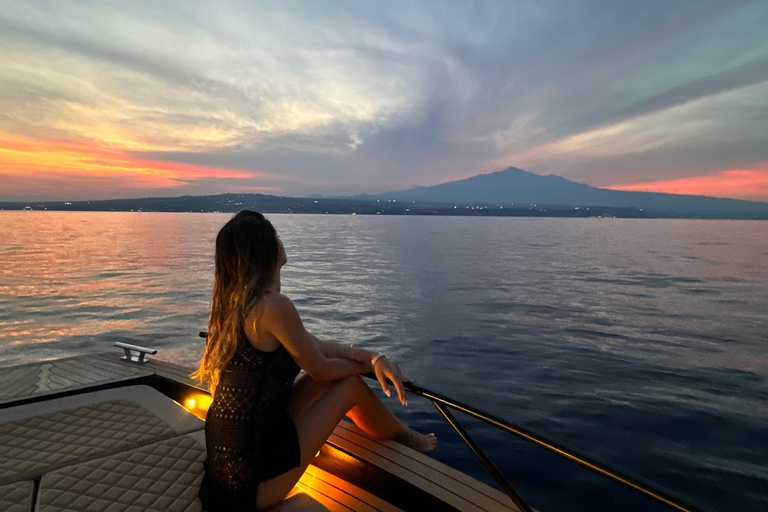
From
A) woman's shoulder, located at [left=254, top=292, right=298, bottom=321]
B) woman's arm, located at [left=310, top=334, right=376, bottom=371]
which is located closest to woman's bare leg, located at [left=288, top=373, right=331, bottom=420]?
woman's arm, located at [left=310, top=334, right=376, bottom=371]

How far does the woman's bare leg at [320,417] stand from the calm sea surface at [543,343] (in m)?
1.81

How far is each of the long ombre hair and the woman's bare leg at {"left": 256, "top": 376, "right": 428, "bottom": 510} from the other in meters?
0.67

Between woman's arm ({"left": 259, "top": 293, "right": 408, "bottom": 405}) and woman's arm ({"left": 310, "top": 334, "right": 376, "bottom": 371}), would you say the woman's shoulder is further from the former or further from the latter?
woman's arm ({"left": 310, "top": 334, "right": 376, "bottom": 371})

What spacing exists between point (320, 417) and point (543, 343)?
1127cm

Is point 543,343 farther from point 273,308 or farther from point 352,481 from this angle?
point 273,308

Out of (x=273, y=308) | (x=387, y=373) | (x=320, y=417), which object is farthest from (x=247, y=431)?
(x=387, y=373)

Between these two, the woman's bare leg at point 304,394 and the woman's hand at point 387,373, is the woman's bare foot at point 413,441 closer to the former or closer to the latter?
the woman's hand at point 387,373

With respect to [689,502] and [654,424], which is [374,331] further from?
[689,502]

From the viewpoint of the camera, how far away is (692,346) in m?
12.9

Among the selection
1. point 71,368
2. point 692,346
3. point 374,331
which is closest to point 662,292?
point 692,346

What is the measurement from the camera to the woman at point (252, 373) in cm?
259

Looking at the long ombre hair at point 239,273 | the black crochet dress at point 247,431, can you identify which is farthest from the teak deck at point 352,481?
the long ombre hair at point 239,273

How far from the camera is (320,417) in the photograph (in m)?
3.02

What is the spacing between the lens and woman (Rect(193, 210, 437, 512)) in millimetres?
2586
